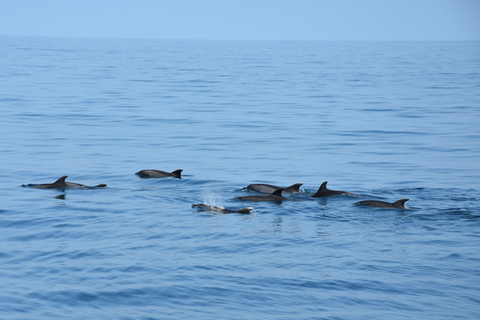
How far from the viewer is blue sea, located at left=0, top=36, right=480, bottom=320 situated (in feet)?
35.9

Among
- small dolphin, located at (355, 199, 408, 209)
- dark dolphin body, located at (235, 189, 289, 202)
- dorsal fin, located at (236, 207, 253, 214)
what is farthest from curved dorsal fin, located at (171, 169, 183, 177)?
small dolphin, located at (355, 199, 408, 209)

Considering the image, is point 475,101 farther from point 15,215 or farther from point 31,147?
point 15,215

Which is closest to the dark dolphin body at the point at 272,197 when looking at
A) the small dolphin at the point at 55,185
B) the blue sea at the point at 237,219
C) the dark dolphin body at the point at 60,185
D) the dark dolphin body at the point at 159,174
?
the blue sea at the point at 237,219

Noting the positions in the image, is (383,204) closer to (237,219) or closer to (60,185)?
(237,219)

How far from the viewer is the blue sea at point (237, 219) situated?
10953 millimetres

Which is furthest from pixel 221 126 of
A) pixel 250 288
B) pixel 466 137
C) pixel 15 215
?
pixel 250 288

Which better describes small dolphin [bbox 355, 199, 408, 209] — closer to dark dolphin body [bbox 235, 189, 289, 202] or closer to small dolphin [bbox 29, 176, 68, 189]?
dark dolphin body [bbox 235, 189, 289, 202]

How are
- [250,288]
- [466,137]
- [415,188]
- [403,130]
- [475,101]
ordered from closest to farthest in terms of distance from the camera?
[250,288]
[415,188]
[466,137]
[403,130]
[475,101]

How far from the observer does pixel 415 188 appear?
63.8 feet

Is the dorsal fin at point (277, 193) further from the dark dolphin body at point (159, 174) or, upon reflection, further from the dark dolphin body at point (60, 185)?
the dark dolphin body at point (60, 185)

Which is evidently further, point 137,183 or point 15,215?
point 137,183

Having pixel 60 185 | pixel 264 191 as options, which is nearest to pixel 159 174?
pixel 60 185

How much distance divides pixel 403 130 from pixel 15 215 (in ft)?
69.5

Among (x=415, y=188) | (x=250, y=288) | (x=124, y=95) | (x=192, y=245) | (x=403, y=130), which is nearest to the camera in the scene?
(x=250, y=288)
